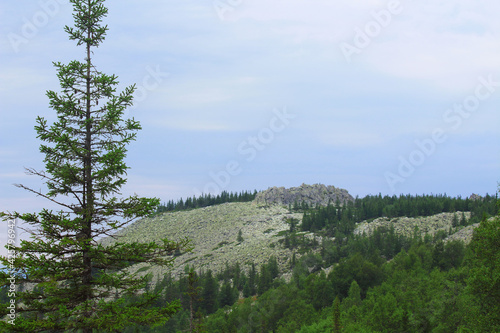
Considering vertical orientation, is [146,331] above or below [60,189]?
below

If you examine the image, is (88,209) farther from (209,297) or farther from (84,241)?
(209,297)

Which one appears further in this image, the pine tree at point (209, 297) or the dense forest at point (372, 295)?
the pine tree at point (209, 297)

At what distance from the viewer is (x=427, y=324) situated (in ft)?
190

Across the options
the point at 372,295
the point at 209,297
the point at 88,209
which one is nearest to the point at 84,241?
the point at 88,209

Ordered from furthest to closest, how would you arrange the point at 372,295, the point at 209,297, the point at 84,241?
the point at 209,297, the point at 372,295, the point at 84,241

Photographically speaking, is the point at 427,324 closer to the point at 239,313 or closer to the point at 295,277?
the point at 239,313

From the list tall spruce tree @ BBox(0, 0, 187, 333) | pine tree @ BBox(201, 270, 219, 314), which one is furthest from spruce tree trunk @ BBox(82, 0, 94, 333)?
pine tree @ BBox(201, 270, 219, 314)

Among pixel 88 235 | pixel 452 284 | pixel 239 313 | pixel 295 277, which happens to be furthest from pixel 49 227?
pixel 295 277

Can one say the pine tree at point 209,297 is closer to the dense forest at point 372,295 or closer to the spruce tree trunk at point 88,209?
the dense forest at point 372,295

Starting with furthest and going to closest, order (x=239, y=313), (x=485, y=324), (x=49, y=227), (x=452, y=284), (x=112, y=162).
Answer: (x=239, y=313) → (x=452, y=284) → (x=485, y=324) → (x=112, y=162) → (x=49, y=227)

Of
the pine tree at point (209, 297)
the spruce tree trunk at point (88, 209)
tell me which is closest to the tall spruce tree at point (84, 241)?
the spruce tree trunk at point (88, 209)

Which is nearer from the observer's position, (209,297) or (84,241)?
(84,241)

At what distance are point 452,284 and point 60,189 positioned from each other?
5426 cm

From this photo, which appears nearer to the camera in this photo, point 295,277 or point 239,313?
point 239,313
